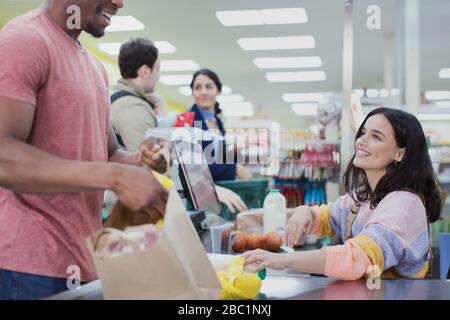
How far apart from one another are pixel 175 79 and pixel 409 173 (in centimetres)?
1083

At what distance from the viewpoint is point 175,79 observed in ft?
40.1

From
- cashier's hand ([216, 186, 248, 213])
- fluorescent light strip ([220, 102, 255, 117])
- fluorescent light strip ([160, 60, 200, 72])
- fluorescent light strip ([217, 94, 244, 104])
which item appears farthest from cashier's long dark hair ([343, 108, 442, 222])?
fluorescent light strip ([220, 102, 255, 117])

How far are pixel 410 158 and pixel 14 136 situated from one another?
4.27 ft

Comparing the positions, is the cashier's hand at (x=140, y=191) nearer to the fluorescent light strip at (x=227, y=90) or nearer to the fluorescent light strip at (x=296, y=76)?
the fluorescent light strip at (x=296, y=76)

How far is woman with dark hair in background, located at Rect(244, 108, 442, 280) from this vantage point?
140cm

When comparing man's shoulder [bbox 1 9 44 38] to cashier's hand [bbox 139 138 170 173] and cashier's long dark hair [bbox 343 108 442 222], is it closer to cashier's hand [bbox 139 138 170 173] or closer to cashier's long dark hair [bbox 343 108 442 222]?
cashier's hand [bbox 139 138 170 173]

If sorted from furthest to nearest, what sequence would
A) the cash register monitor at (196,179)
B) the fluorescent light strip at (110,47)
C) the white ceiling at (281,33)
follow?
the fluorescent light strip at (110,47)
the white ceiling at (281,33)
the cash register monitor at (196,179)

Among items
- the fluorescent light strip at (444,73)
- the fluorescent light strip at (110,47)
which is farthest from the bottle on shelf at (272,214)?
the fluorescent light strip at (444,73)

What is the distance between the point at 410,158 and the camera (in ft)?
5.80

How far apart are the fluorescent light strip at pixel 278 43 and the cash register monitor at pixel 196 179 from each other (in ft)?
22.2

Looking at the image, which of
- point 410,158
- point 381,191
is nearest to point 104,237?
point 381,191

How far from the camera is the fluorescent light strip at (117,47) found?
879 cm
